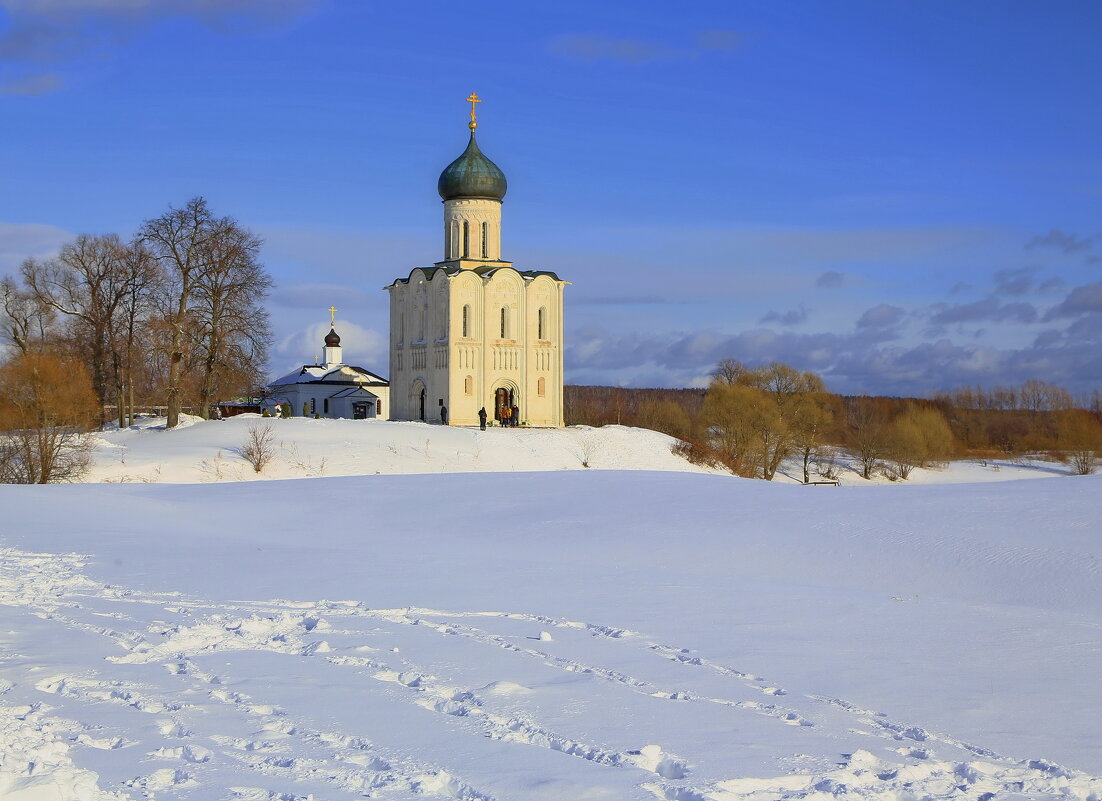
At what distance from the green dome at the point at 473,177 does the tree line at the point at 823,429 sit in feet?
41.9

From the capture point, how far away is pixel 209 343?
4041cm

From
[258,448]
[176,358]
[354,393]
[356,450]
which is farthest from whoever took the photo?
[354,393]

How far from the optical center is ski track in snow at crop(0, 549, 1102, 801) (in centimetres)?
535

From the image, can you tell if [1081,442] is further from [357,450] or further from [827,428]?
[357,450]

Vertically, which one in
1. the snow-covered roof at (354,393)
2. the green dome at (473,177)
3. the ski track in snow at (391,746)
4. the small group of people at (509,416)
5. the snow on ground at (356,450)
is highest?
the green dome at (473,177)

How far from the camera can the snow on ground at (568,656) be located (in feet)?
18.3

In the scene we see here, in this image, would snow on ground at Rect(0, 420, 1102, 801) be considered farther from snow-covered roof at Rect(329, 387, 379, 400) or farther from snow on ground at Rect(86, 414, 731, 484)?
snow-covered roof at Rect(329, 387, 379, 400)

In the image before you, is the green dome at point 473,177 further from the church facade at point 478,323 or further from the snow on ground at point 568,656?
the snow on ground at point 568,656

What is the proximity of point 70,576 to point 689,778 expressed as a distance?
357 inches

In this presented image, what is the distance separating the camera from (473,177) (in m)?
45.8

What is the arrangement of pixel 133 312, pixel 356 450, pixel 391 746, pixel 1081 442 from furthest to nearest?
pixel 1081 442 < pixel 133 312 < pixel 356 450 < pixel 391 746

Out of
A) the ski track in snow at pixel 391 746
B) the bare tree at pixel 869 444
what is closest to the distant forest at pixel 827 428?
the bare tree at pixel 869 444

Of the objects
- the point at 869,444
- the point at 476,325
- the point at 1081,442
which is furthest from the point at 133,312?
the point at 1081,442

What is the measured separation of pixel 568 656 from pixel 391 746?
8.30 ft
